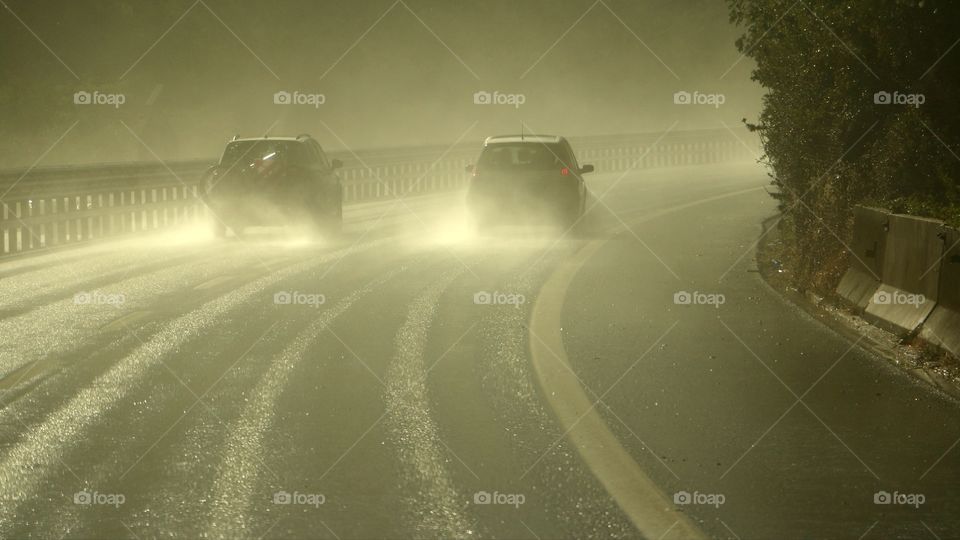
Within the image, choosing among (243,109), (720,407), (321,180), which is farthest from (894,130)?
(243,109)

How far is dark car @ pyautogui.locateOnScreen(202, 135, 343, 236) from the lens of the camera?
23078mm

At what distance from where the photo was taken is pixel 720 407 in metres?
8.77

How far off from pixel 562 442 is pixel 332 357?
3612 mm

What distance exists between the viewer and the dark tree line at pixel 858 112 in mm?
14789

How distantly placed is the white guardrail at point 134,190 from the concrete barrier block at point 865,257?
45.5 feet

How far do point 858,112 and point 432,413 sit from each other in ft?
31.3

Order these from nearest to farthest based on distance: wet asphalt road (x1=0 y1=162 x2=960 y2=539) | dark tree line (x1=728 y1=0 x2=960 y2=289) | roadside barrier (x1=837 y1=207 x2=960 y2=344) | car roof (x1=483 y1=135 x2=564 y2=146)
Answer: wet asphalt road (x1=0 y1=162 x2=960 y2=539) → roadside barrier (x1=837 y1=207 x2=960 y2=344) → dark tree line (x1=728 y1=0 x2=960 y2=289) → car roof (x1=483 y1=135 x2=564 y2=146)

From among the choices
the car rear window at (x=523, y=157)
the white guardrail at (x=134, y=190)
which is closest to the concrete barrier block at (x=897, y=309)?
the car rear window at (x=523, y=157)

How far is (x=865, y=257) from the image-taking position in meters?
13.3

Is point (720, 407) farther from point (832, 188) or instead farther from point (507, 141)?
point (507, 141)

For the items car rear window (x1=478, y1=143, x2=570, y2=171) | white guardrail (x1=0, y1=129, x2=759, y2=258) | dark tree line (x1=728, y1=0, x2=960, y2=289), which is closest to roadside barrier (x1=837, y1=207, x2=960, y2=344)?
dark tree line (x1=728, y1=0, x2=960, y2=289)

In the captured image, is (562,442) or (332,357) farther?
(332,357)

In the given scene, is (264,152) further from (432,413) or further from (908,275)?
(432,413)

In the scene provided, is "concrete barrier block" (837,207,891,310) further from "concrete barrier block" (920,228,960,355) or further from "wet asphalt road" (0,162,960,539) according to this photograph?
"concrete barrier block" (920,228,960,355)
